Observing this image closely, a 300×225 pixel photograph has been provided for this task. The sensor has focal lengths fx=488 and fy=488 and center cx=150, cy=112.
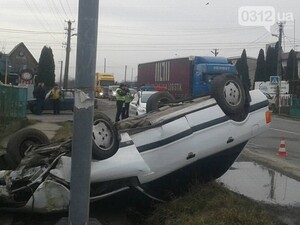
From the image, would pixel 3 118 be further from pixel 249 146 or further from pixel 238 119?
pixel 238 119

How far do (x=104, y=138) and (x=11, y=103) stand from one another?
35.5 feet

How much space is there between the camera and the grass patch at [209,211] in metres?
4.85

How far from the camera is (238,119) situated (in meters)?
6.14

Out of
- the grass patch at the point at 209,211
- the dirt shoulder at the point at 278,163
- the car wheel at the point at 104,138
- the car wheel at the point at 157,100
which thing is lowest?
the dirt shoulder at the point at 278,163

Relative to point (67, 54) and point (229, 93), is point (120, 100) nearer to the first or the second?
point (229, 93)

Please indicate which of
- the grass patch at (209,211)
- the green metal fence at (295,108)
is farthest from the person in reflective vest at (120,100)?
the green metal fence at (295,108)

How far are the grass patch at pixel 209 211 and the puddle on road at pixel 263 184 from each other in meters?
0.66

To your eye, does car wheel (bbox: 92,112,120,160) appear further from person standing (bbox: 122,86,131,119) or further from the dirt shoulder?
person standing (bbox: 122,86,131,119)

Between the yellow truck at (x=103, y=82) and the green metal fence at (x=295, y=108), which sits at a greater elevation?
the yellow truck at (x=103, y=82)

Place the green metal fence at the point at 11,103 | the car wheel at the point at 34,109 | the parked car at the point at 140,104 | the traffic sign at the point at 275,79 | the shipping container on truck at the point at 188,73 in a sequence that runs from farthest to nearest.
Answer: the traffic sign at the point at 275,79
the car wheel at the point at 34,109
the shipping container on truck at the point at 188,73
the parked car at the point at 140,104
the green metal fence at the point at 11,103

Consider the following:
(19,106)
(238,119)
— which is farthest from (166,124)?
(19,106)

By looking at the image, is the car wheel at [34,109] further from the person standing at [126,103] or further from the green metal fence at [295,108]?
the green metal fence at [295,108]

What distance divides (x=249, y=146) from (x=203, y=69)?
11.6 meters

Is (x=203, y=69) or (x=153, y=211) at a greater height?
(x=203, y=69)
